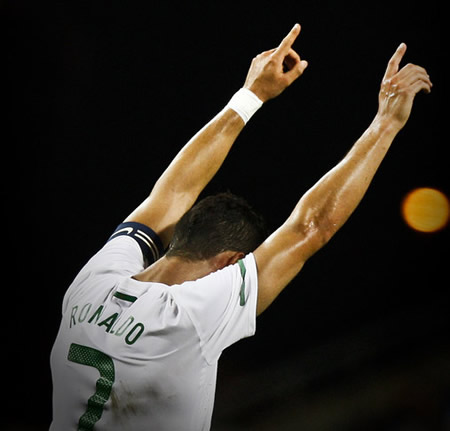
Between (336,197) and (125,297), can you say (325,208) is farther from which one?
(125,297)

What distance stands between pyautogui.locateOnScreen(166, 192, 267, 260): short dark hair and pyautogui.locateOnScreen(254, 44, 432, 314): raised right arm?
167 mm

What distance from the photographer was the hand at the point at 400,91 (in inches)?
55.5

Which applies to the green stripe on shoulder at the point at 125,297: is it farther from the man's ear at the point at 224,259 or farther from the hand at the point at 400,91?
the hand at the point at 400,91

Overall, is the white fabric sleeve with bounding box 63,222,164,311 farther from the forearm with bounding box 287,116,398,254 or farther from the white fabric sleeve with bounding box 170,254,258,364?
the forearm with bounding box 287,116,398,254

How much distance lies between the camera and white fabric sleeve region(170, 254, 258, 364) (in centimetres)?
124

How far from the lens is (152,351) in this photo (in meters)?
1.25

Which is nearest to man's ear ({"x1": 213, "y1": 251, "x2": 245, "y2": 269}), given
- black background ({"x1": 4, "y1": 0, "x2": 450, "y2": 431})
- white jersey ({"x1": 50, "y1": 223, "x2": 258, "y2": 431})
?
white jersey ({"x1": 50, "y1": 223, "x2": 258, "y2": 431})

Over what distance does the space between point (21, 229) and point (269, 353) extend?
1.60 m

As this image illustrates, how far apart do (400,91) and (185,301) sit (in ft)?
2.42

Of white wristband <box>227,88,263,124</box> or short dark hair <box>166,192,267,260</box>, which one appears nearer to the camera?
short dark hair <box>166,192,267,260</box>

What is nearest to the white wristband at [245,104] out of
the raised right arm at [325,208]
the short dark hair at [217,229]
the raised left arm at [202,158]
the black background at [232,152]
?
the raised left arm at [202,158]

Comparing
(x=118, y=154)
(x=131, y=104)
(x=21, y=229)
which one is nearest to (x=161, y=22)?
(x=131, y=104)

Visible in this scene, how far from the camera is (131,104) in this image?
3.23 m

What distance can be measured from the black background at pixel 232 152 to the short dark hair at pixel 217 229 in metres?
1.51
